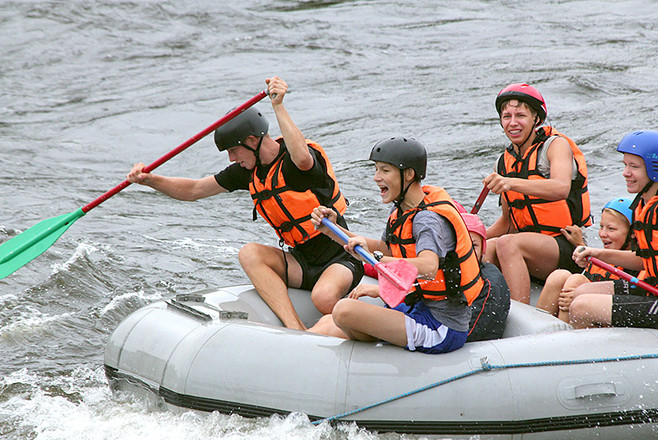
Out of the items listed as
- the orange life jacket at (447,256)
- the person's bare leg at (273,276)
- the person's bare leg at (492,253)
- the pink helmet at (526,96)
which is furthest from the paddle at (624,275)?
the person's bare leg at (273,276)

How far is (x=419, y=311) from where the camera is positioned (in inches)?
165

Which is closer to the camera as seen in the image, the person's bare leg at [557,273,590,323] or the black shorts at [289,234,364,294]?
the person's bare leg at [557,273,590,323]

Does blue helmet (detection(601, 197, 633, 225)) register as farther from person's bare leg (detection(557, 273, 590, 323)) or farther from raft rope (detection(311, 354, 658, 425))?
raft rope (detection(311, 354, 658, 425))

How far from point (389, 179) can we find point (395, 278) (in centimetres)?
53

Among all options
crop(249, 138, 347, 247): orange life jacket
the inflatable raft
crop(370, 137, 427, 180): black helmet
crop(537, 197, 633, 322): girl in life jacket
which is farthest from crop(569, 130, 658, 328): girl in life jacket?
crop(249, 138, 347, 247): orange life jacket

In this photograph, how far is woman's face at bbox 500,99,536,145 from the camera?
17.1 ft

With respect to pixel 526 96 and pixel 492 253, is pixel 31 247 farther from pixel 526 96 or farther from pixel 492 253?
pixel 526 96

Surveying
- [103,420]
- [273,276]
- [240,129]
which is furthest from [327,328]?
[103,420]

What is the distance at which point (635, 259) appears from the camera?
14.7ft

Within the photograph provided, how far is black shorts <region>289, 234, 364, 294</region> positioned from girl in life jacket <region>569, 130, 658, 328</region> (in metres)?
1.28

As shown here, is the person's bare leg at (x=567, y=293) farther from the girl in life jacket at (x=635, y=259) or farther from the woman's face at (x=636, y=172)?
the woman's face at (x=636, y=172)

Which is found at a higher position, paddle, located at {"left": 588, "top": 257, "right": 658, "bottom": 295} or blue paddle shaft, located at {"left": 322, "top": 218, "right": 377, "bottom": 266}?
blue paddle shaft, located at {"left": 322, "top": 218, "right": 377, "bottom": 266}

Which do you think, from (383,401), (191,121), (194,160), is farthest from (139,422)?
(191,121)

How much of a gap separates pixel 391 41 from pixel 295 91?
2.88 metres
